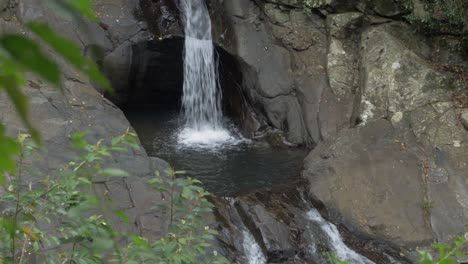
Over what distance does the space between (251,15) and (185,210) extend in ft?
29.4

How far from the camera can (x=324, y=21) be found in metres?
10.6

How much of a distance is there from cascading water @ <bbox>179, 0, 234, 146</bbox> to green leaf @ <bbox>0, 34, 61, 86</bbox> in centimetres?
1036

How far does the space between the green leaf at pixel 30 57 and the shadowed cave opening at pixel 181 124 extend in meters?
7.92

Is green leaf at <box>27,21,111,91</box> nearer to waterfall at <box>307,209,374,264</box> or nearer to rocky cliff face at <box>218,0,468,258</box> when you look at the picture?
waterfall at <box>307,209,374,264</box>

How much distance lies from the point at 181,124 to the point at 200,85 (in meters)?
1.04

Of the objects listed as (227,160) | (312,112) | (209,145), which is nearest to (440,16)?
(312,112)

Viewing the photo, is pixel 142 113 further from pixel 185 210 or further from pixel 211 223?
pixel 185 210

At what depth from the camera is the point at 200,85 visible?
39.8ft

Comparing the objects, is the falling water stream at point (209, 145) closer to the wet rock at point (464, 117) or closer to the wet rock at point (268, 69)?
the wet rock at point (268, 69)

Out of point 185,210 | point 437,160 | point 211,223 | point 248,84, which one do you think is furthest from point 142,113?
point 185,210

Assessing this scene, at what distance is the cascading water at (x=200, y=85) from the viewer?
1152 cm

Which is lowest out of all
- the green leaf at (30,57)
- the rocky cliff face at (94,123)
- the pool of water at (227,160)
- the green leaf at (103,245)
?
the pool of water at (227,160)

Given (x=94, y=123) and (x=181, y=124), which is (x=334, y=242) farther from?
(x=181, y=124)

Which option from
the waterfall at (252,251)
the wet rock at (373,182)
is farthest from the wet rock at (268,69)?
the waterfall at (252,251)
